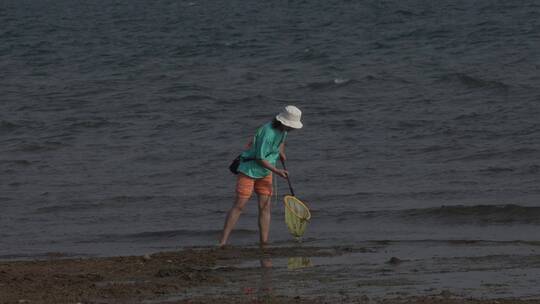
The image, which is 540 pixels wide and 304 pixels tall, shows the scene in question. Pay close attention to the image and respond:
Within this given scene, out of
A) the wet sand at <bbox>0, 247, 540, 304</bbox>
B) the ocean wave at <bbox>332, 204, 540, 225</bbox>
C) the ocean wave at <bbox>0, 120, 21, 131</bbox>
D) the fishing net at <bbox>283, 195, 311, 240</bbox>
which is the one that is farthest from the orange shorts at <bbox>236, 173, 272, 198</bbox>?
the ocean wave at <bbox>0, 120, 21, 131</bbox>

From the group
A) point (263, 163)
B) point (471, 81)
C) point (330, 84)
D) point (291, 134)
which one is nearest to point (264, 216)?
point (263, 163)

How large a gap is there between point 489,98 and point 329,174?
679cm

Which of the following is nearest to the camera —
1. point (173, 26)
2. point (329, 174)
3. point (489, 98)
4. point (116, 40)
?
point (329, 174)

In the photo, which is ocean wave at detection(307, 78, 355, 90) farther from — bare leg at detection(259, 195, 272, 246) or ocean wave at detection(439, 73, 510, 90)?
bare leg at detection(259, 195, 272, 246)

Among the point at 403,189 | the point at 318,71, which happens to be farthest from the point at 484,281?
the point at 318,71

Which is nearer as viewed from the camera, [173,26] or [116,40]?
[116,40]

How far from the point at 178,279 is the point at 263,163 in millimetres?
1816

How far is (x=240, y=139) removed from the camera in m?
19.2

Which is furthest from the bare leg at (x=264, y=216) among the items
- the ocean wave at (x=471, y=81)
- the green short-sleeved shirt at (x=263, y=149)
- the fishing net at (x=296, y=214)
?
the ocean wave at (x=471, y=81)

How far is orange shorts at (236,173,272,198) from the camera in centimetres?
1094

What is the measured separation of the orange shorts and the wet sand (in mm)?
554

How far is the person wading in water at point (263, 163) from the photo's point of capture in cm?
1046

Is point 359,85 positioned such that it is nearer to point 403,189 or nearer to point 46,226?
point 403,189

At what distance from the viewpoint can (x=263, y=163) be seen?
10586 mm
